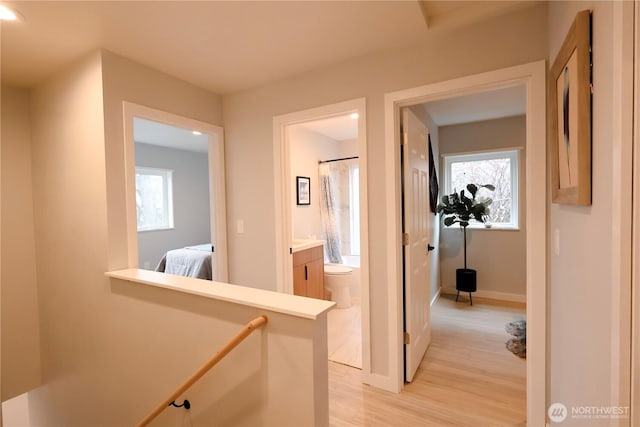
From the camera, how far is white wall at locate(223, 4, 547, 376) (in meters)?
1.71

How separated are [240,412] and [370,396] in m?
1.14

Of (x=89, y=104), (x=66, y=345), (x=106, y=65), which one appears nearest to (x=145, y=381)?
(x=66, y=345)

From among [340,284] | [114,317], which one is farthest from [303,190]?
[114,317]

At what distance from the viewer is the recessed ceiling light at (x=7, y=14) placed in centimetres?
153

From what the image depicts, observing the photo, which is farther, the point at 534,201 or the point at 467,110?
the point at 467,110

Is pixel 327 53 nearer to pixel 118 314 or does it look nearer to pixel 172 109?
pixel 172 109

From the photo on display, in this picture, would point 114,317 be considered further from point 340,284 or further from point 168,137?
point 168,137

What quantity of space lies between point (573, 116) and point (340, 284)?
3.18m

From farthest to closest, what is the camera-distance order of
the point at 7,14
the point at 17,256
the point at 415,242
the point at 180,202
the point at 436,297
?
1. the point at 180,202
2. the point at 436,297
3. the point at 17,256
4. the point at 415,242
5. the point at 7,14

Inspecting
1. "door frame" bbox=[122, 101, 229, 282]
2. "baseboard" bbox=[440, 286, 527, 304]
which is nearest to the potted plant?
"baseboard" bbox=[440, 286, 527, 304]

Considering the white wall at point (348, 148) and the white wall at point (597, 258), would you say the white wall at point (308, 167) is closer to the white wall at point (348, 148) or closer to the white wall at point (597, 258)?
the white wall at point (348, 148)

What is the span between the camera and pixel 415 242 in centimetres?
231

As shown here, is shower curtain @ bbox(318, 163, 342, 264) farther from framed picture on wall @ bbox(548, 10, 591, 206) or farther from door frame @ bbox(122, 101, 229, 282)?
framed picture on wall @ bbox(548, 10, 591, 206)

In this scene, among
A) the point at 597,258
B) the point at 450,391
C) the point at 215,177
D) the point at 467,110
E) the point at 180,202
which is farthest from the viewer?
the point at 180,202
